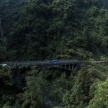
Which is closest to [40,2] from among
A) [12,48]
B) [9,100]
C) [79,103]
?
[12,48]

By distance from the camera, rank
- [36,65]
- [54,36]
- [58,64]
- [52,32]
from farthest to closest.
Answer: [52,32], [54,36], [58,64], [36,65]

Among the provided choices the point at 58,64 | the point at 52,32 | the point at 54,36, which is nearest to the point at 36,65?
the point at 58,64

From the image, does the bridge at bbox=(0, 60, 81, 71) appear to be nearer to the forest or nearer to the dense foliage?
the forest

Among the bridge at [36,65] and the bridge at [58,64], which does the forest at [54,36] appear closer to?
the bridge at [36,65]

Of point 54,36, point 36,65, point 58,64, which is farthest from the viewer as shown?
point 54,36

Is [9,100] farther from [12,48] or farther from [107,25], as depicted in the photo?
[107,25]

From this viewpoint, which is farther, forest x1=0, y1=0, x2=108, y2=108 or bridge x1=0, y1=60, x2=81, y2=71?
forest x1=0, y1=0, x2=108, y2=108

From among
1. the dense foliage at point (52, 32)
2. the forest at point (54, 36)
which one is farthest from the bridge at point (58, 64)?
the dense foliage at point (52, 32)

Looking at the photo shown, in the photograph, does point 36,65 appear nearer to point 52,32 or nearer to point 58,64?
point 58,64

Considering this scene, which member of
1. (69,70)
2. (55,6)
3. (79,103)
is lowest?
(69,70)

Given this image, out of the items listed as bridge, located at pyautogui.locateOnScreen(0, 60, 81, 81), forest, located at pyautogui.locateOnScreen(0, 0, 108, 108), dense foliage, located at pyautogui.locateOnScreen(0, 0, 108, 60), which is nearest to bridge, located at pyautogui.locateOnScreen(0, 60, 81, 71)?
bridge, located at pyautogui.locateOnScreen(0, 60, 81, 81)

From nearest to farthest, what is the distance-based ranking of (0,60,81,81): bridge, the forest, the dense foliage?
1. (0,60,81,81): bridge
2. the forest
3. the dense foliage
